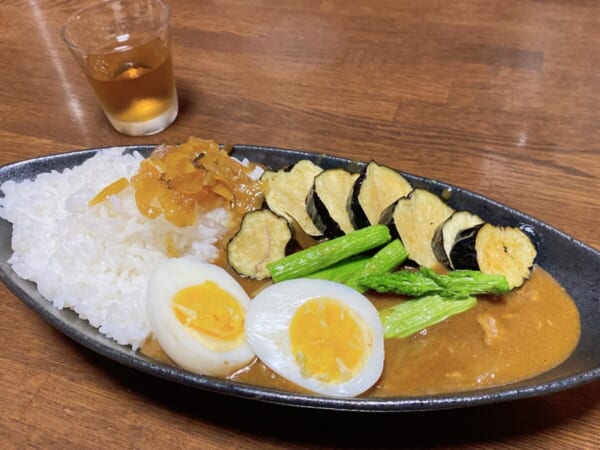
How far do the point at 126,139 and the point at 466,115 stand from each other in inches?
59.7

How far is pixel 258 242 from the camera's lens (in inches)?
72.3

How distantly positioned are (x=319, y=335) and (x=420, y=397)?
30 cm

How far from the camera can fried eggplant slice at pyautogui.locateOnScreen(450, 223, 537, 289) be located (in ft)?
5.60

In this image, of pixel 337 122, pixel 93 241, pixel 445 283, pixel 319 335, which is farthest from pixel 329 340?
pixel 337 122

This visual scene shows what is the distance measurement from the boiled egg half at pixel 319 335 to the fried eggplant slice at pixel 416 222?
0.25 m

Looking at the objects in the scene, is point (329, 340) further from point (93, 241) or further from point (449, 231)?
point (93, 241)

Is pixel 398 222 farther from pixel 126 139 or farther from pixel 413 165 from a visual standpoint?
pixel 126 139

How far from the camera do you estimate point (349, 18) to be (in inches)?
124

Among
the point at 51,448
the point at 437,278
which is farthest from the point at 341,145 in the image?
the point at 51,448

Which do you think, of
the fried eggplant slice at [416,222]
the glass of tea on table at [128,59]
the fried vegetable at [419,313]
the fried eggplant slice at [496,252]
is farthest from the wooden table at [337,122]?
the fried eggplant slice at [416,222]

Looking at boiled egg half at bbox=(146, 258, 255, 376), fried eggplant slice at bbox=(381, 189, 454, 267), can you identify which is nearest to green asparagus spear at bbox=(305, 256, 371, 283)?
fried eggplant slice at bbox=(381, 189, 454, 267)

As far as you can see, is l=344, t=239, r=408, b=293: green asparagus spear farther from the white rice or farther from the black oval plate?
the white rice

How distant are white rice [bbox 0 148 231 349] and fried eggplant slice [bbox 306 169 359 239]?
1.00ft

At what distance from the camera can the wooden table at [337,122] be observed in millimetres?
1587
